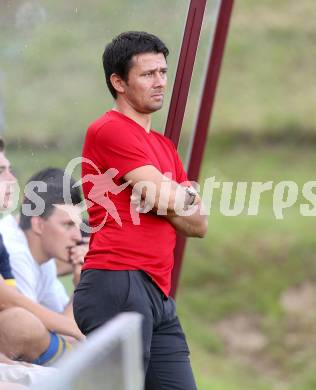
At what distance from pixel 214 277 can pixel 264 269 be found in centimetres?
45

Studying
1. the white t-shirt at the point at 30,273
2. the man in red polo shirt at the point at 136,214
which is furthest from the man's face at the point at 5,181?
the man in red polo shirt at the point at 136,214

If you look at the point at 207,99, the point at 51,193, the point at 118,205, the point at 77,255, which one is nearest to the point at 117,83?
the point at 118,205

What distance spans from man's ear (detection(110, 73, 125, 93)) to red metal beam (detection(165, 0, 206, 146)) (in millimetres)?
905

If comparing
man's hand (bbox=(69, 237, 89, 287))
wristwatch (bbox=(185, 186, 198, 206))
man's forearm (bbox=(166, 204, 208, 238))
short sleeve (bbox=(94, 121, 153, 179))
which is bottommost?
man's hand (bbox=(69, 237, 89, 287))

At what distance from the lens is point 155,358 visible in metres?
3.83

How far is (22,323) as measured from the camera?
14.2ft

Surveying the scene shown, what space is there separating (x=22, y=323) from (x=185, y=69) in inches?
42.8

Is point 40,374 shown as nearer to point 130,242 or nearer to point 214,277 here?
point 130,242

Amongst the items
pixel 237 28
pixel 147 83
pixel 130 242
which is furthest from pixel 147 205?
pixel 237 28

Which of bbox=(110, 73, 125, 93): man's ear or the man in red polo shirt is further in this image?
bbox=(110, 73, 125, 93): man's ear

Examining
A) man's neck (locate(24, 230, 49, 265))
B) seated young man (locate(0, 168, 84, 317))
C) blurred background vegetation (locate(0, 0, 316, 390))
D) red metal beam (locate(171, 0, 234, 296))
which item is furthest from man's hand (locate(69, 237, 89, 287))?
red metal beam (locate(171, 0, 234, 296))

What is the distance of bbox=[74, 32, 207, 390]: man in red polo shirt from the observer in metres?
3.72

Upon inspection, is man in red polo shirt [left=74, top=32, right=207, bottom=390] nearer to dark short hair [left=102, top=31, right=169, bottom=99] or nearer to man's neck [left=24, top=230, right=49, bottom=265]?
dark short hair [left=102, top=31, right=169, bottom=99]

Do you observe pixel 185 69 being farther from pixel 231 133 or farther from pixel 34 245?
pixel 231 133
